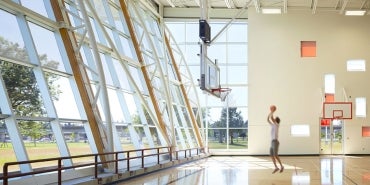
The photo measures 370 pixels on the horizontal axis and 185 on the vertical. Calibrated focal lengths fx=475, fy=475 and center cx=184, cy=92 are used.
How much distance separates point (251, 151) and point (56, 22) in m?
Result: 20.3

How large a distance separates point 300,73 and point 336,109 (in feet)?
10.9

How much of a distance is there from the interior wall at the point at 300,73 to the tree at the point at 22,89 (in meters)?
20.6

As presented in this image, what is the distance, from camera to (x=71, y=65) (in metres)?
14.8

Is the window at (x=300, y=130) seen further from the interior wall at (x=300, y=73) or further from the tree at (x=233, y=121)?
the tree at (x=233, y=121)

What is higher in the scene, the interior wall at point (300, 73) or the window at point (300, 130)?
the interior wall at point (300, 73)

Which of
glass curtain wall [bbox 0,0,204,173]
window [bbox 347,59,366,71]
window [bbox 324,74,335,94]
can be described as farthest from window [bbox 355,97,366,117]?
glass curtain wall [bbox 0,0,204,173]

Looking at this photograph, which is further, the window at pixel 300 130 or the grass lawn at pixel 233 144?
the grass lawn at pixel 233 144

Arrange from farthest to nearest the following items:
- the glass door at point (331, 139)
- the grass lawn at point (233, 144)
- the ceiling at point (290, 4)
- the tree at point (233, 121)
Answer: the tree at point (233, 121) → the grass lawn at point (233, 144) → the glass door at point (331, 139) → the ceiling at point (290, 4)

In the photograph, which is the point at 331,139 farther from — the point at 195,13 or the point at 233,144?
the point at 195,13

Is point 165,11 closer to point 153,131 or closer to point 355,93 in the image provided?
point 153,131

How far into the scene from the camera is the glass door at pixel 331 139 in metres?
32.0

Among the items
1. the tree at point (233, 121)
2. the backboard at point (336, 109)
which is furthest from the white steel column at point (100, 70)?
the backboard at point (336, 109)

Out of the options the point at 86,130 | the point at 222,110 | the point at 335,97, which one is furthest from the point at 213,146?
the point at 86,130

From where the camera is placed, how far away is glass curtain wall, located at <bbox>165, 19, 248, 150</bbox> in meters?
32.3
